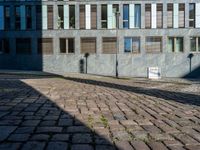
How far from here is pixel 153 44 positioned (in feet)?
145

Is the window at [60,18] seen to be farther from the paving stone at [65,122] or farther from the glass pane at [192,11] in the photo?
the paving stone at [65,122]

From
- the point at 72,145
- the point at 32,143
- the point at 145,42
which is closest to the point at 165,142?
the point at 72,145

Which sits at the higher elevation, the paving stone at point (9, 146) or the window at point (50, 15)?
the window at point (50, 15)

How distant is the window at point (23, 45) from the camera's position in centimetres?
4532

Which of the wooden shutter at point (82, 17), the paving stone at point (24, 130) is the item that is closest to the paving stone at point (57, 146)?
the paving stone at point (24, 130)

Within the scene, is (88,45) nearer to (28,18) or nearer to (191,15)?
(28,18)

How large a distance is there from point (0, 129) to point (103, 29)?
3920 centimetres

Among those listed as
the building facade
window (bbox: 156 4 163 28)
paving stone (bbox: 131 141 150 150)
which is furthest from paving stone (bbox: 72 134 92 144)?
window (bbox: 156 4 163 28)

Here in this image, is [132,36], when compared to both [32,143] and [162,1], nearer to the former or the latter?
[162,1]

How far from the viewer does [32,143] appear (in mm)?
4984

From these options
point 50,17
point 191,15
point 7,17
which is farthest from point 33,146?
point 7,17

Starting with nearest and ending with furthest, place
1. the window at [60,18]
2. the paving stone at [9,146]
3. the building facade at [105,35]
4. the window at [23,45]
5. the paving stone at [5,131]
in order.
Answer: the paving stone at [9,146], the paving stone at [5,131], the building facade at [105,35], the window at [60,18], the window at [23,45]

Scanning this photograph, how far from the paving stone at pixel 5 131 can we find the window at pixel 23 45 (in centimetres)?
4020

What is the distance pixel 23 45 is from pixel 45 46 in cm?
283
